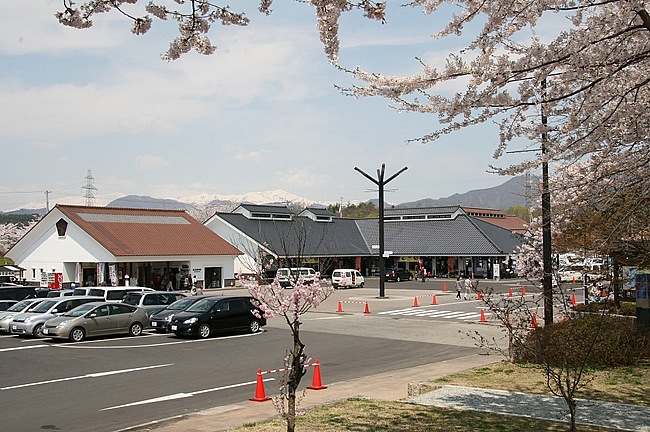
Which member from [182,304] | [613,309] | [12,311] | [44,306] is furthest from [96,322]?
[613,309]

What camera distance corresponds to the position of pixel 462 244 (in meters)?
71.6

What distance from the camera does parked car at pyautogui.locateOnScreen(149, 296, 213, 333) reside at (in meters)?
25.3

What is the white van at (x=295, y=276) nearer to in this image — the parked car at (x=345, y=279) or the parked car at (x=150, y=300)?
the parked car at (x=150, y=300)

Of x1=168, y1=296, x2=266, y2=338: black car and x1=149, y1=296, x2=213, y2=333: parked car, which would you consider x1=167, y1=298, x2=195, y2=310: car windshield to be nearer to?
x1=149, y1=296, x2=213, y2=333: parked car

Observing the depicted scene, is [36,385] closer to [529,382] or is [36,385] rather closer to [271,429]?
[271,429]

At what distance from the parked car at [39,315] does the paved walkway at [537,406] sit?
16.7 metres

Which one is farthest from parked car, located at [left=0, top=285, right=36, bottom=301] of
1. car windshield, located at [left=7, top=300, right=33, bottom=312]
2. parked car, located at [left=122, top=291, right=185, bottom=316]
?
parked car, located at [left=122, top=291, right=185, bottom=316]

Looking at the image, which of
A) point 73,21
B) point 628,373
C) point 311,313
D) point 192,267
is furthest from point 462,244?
point 73,21

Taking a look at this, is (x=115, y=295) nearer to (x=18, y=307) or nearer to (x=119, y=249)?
(x=18, y=307)

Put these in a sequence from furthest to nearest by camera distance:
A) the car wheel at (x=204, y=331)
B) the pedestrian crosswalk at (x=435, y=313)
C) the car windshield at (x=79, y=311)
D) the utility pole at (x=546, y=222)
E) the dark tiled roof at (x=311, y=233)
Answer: the dark tiled roof at (x=311, y=233)
the pedestrian crosswalk at (x=435, y=313)
the car wheel at (x=204, y=331)
the car windshield at (x=79, y=311)
the utility pole at (x=546, y=222)

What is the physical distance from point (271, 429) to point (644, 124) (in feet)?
22.5

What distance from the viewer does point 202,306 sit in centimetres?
2511

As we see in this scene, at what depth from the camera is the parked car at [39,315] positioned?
2427 cm

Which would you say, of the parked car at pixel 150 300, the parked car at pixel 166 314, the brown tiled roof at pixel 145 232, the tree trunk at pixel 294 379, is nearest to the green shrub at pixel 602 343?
the tree trunk at pixel 294 379
